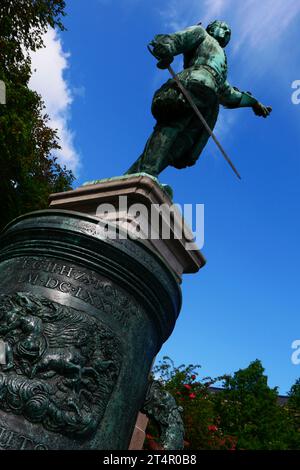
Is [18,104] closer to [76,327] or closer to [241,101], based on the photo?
[241,101]

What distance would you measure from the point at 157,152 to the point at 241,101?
5.08 feet

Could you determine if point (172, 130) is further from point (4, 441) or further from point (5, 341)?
point (4, 441)

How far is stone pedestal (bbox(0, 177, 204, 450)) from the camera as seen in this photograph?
2.18 metres

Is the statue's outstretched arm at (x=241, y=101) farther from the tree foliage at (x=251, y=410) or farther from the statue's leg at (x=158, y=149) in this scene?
the tree foliage at (x=251, y=410)

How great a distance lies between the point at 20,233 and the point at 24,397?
1146 mm

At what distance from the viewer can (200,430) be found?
38.8 feet

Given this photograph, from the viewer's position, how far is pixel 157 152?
4.50 m

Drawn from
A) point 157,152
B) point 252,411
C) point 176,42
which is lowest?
point 157,152

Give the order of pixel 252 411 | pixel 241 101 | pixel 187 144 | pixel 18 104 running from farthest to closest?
1. pixel 252 411
2. pixel 18 104
3. pixel 241 101
4. pixel 187 144

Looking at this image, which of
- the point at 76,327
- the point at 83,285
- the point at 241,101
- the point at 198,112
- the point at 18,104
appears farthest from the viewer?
the point at 18,104

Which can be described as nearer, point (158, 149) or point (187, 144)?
point (158, 149)

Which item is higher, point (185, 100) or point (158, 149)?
point (185, 100)

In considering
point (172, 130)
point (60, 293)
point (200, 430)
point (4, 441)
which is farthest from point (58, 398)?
point (200, 430)

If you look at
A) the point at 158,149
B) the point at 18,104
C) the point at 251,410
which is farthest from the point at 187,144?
the point at 251,410
